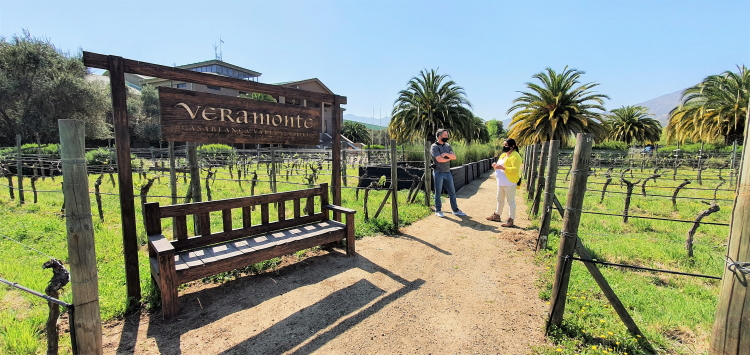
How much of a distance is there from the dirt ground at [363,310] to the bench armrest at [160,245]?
644mm

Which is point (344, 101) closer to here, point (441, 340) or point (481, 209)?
point (441, 340)

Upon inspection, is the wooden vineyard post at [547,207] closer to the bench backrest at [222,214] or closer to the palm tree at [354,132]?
the bench backrest at [222,214]

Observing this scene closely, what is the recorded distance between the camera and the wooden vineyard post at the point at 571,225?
2.60 meters

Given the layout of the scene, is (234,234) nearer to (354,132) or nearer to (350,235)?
(350,235)

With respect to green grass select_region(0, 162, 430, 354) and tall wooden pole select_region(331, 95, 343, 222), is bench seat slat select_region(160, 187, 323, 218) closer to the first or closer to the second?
tall wooden pole select_region(331, 95, 343, 222)

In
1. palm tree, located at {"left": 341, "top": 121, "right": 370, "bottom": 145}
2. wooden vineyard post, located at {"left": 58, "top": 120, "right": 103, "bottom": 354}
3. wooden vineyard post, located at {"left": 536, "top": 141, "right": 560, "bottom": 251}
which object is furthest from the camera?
palm tree, located at {"left": 341, "top": 121, "right": 370, "bottom": 145}

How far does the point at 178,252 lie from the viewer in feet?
10.8

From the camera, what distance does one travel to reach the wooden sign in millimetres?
3188

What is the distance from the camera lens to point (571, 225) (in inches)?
103

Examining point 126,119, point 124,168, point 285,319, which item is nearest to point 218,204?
point 124,168

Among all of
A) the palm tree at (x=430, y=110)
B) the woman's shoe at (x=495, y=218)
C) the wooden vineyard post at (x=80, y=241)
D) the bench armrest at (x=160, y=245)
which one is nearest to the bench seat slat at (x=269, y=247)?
the bench armrest at (x=160, y=245)

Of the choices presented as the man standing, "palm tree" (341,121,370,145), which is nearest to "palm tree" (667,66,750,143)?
the man standing

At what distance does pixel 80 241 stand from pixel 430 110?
19.6 metres

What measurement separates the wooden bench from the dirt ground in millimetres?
327
